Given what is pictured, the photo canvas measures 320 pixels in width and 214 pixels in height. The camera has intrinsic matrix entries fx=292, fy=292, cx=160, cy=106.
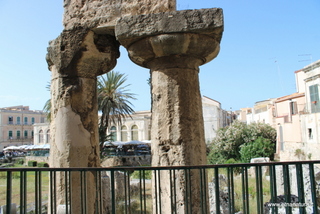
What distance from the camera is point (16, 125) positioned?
51.8 metres

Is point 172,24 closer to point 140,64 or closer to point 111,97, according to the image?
point 140,64

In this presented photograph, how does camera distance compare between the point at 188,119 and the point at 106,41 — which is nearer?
the point at 188,119

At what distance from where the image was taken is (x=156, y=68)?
4188mm

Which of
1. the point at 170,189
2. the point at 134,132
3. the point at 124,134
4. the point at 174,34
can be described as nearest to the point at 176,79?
the point at 174,34

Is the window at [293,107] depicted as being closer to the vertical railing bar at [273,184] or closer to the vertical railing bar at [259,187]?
the vertical railing bar at [273,184]

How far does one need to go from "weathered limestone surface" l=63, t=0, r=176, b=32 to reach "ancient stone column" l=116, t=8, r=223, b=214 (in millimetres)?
558

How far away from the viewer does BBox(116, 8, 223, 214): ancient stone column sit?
3781 millimetres

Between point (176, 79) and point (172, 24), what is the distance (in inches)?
29.0

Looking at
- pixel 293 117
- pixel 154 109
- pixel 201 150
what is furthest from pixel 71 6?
pixel 293 117

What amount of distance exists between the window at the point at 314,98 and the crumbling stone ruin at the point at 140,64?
1893 centimetres

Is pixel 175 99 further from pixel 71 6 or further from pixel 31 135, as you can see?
pixel 31 135

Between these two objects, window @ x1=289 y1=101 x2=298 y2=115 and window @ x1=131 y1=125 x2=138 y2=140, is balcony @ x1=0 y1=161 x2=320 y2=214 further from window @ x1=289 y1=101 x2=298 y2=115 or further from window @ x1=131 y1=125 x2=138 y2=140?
window @ x1=131 y1=125 x2=138 y2=140

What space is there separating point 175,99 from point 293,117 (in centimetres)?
2216

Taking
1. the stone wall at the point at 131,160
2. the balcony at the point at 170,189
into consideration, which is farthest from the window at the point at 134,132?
the balcony at the point at 170,189
